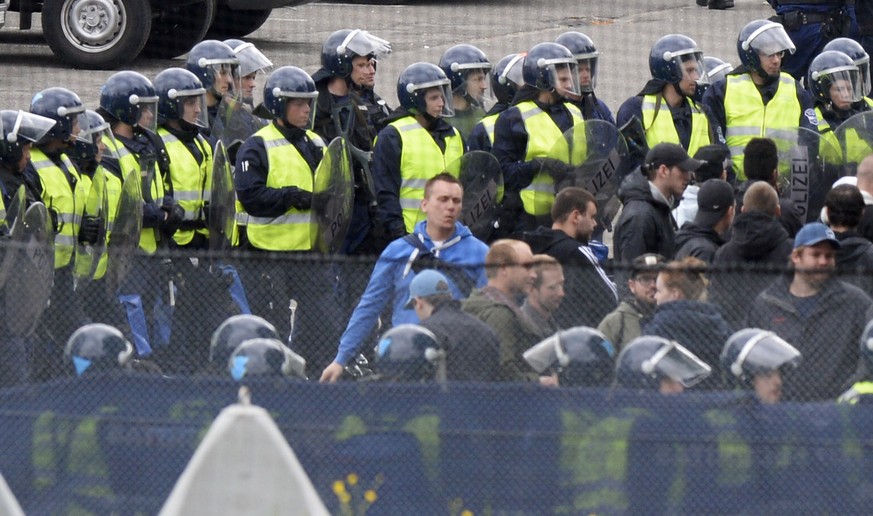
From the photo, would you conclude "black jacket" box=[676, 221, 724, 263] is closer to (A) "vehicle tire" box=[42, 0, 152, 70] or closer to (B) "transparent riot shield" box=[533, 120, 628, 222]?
(B) "transparent riot shield" box=[533, 120, 628, 222]

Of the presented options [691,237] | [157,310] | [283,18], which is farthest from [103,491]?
[283,18]

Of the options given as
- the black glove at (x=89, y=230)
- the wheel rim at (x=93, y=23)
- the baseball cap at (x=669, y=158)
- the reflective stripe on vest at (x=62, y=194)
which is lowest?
the wheel rim at (x=93, y=23)

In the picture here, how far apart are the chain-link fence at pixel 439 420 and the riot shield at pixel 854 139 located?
4508mm

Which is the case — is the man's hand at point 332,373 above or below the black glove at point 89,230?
above

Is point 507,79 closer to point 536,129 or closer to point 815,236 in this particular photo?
point 536,129

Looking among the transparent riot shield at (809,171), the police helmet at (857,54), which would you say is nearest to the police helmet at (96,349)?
the transparent riot shield at (809,171)

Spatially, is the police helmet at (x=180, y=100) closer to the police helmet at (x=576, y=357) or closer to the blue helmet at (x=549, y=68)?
the blue helmet at (x=549, y=68)

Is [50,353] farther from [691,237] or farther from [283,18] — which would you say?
[283,18]

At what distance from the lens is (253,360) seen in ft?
16.6

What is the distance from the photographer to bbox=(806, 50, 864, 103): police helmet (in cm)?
1001

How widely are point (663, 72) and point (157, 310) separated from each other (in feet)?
17.0

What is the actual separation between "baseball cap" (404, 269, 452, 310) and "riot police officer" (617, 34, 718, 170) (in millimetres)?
4606

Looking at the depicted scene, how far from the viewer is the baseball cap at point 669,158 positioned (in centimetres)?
825

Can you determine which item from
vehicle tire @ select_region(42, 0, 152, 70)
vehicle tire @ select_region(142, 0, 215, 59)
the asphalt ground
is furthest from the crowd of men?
the asphalt ground
